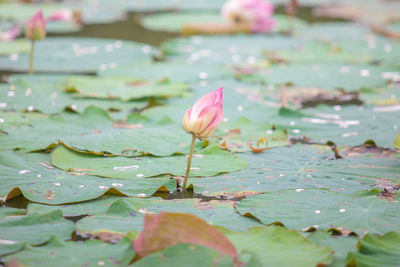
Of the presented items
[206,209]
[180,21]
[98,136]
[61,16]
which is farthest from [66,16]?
[206,209]

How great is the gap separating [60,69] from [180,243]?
7.63ft

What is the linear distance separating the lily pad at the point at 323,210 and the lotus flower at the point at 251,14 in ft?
10.3

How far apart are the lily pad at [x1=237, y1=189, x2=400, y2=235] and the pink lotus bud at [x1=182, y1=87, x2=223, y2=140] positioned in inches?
9.4

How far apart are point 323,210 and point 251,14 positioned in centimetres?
336

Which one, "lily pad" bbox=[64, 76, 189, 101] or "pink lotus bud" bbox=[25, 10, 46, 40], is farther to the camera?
"pink lotus bud" bbox=[25, 10, 46, 40]

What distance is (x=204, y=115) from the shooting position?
1426 millimetres

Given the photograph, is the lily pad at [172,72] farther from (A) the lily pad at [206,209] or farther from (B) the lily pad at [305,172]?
(A) the lily pad at [206,209]

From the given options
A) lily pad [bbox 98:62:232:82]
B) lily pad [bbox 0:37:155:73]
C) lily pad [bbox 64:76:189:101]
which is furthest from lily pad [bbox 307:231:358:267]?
lily pad [bbox 0:37:155:73]

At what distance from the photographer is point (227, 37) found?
4418 mm

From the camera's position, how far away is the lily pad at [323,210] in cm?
133

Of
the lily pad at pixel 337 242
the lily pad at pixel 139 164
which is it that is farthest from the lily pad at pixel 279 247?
the lily pad at pixel 139 164

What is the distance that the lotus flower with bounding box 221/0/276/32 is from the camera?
441 centimetres

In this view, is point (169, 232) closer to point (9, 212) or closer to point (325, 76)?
point (9, 212)

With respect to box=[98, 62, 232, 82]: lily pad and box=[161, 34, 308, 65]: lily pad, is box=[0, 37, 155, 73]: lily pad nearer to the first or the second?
box=[98, 62, 232, 82]: lily pad
